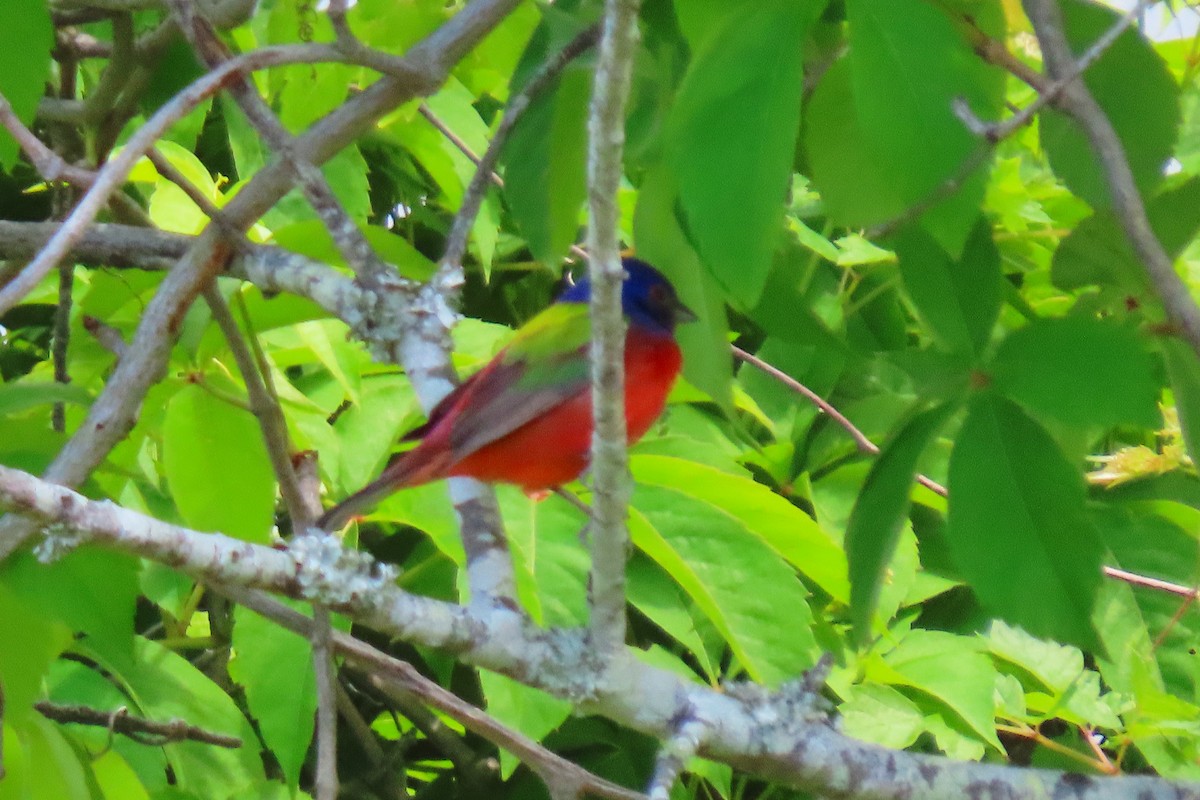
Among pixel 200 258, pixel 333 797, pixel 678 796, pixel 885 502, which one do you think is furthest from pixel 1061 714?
pixel 200 258

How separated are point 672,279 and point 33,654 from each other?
0.89 m

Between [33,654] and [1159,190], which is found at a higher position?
[1159,190]

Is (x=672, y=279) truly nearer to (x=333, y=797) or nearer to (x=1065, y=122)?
(x=1065, y=122)

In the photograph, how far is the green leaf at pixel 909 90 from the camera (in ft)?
3.81

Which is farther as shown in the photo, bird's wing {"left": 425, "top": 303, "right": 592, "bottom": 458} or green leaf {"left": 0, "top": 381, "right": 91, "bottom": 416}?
bird's wing {"left": 425, "top": 303, "right": 592, "bottom": 458}

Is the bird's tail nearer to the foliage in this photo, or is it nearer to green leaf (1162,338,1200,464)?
the foliage

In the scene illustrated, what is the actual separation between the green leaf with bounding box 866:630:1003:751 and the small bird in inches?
27.6

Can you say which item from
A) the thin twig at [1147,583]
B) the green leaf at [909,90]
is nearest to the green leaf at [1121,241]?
the green leaf at [909,90]

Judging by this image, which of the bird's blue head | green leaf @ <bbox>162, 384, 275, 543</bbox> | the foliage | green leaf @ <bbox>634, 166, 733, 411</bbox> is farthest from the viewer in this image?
the bird's blue head

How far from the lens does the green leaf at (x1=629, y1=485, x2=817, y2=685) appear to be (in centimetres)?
210

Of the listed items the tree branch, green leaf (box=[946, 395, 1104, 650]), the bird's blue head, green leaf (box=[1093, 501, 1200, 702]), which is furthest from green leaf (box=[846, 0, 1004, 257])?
green leaf (box=[1093, 501, 1200, 702])

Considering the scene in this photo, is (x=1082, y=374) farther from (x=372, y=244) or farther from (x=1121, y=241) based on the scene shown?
(x=372, y=244)

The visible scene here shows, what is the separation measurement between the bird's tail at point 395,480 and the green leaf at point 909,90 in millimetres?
1174

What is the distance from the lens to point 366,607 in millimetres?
1229
